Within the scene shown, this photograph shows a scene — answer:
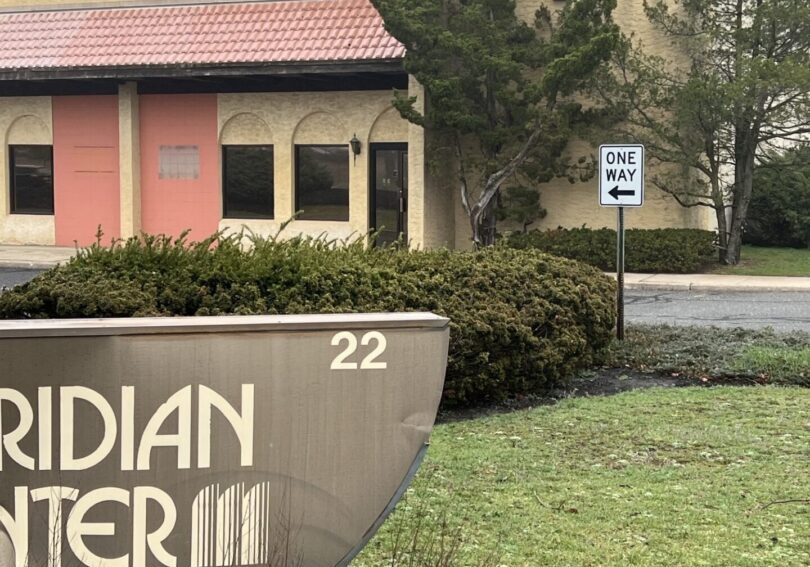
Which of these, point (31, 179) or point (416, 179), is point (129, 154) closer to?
point (31, 179)

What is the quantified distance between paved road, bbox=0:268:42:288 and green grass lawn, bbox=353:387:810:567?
13931mm

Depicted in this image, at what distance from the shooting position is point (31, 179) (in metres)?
26.8

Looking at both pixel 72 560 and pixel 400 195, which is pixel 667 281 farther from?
pixel 72 560

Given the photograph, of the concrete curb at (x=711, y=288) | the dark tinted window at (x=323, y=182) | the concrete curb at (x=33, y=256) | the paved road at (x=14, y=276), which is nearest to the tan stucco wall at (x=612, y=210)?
the concrete curb at (x=711, y=288)

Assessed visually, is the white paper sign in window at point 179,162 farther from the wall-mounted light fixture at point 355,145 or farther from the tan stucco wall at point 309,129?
the wall-mounted light fixture at point 355,145

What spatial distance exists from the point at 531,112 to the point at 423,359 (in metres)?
18.1

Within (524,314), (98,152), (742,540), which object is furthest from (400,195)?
(742,540)

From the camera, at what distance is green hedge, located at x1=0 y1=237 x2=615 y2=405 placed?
757 centimetres

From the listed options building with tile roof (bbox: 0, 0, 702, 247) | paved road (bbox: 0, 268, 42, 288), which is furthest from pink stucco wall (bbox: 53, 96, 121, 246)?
paved road (bbox: 0, 268, 42, 288)

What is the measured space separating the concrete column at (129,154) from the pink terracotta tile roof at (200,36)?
127 centimetres

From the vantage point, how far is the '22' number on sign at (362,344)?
145 inches

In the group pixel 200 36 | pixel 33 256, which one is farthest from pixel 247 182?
pixel 33 256

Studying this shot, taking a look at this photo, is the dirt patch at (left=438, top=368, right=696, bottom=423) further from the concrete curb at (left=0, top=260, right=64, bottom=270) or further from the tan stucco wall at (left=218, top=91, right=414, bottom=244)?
the concrete curb at (left=0, top=260, right=64, bottom=270)

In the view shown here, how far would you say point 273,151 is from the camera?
24.7m
